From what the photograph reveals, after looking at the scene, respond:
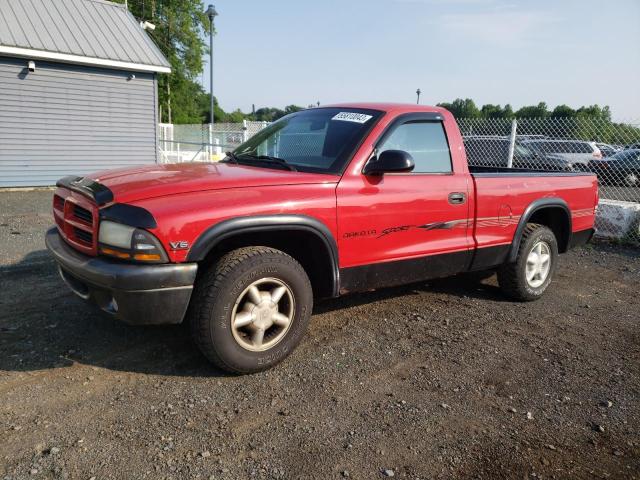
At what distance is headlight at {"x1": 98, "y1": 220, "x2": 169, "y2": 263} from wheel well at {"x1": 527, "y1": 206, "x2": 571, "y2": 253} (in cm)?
390

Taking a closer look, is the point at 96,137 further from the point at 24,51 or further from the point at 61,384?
the point at 61,384

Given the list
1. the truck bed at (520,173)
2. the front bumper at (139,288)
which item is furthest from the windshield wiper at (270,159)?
the truck bed at (520,173)

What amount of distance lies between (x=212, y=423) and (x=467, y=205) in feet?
8.85

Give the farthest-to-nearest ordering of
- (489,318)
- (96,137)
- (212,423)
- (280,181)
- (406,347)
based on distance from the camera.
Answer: (96,137) < (489,318) < (406,347) < (280,181) < (212,423)

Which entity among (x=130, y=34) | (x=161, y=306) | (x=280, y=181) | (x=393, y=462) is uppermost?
(x=130, y=34)

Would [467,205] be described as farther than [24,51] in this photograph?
Answer: No

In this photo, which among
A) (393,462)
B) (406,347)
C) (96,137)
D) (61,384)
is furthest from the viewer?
(96,137)

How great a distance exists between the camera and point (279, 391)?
10.1 ft

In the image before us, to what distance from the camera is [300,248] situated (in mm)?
3648

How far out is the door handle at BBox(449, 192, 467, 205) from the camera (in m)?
4.11

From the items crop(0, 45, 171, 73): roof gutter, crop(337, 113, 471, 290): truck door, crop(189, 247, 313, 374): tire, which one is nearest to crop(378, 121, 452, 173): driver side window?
A: crop(337, 113, 471, 290): truck door

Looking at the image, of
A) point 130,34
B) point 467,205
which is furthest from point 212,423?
Answer: point 130,34

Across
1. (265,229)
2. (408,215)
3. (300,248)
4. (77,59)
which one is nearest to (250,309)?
(265,229)

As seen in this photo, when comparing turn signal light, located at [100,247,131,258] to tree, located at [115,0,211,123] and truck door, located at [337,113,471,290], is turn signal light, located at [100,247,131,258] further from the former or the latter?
tree, located at [115,0,211,123]
